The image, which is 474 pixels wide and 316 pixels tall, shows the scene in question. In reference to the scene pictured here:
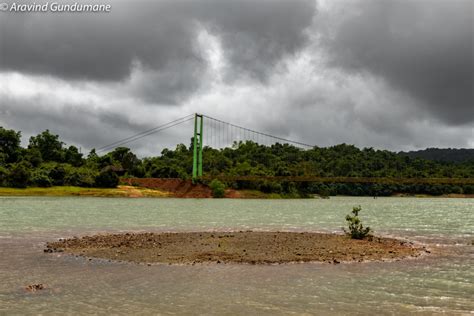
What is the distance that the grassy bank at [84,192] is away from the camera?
12127 centimetres

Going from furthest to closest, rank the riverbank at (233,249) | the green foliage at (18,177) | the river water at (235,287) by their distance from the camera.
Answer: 1. the green foliage at (18,177)
2. the riverbank at (233,249)
3. the river water at (235,287)

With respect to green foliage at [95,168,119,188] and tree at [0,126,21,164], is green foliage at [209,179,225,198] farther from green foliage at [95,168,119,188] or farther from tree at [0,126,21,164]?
tree at [0,126,21,164]

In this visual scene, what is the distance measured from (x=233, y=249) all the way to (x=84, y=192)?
360ft

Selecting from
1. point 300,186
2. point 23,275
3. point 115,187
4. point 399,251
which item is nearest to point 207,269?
point 23,275

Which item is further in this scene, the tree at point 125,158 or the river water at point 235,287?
the tree at point 125,158

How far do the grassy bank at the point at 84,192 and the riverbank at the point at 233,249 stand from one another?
9995 cm

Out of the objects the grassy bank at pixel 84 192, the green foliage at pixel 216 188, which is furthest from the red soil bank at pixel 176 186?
the grassy bank at pixel 84 192

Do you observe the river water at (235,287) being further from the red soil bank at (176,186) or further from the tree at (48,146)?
the tree at (48,146)

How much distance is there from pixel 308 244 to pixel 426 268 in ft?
29.1

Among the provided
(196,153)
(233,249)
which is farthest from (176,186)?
(233,249)

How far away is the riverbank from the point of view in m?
23.9

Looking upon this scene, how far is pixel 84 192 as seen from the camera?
12781 cm

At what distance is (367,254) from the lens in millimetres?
25906

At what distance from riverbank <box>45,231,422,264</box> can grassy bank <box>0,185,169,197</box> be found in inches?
3935
